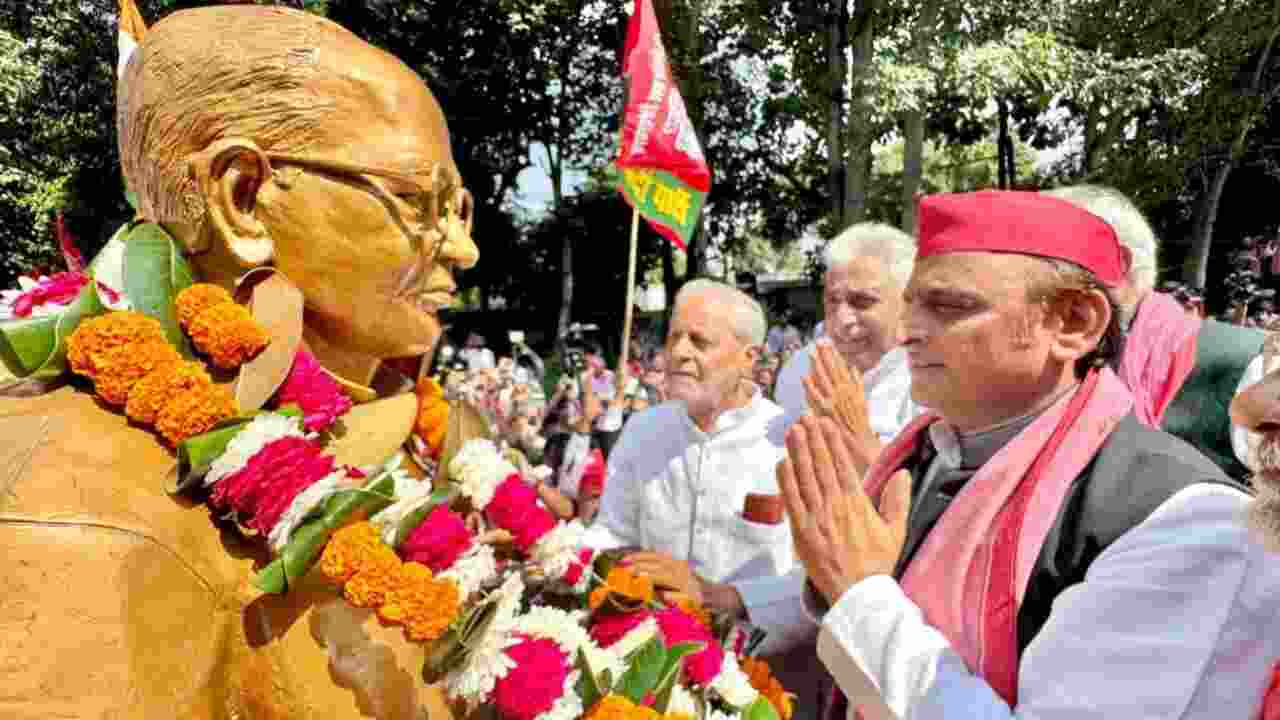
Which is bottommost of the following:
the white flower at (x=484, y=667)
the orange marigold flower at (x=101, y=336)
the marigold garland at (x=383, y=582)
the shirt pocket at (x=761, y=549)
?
the shirt pocket at (x=761, y=549)

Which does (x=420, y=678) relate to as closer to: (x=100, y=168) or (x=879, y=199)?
(x=100, y=168)

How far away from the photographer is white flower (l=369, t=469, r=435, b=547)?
1.68 metres

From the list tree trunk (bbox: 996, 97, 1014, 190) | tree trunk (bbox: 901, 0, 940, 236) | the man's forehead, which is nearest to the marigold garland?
the man's forehead

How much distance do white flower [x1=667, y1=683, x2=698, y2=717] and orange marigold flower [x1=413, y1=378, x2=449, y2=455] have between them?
2.20 ft

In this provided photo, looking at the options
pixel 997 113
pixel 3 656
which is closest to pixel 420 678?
pixel 3 656

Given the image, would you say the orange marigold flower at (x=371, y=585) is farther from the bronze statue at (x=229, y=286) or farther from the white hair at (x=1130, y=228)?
the white hair at (x=1130, y=228)

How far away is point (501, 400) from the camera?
10.2m

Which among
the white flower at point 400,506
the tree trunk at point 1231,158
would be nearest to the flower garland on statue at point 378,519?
the white flower at point 400,506

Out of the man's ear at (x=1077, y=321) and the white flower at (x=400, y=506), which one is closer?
the white flower at (x=400, y=506)

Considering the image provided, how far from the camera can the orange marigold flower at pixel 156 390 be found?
1590mm

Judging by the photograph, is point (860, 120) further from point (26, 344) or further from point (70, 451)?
point (70, 451)

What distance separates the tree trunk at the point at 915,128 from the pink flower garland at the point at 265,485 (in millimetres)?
13222

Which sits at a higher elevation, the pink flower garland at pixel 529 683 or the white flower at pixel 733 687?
the pink flower garland at pixel 529 683

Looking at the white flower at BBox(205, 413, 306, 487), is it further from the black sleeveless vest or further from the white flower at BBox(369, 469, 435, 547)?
the black sleeveless vest
